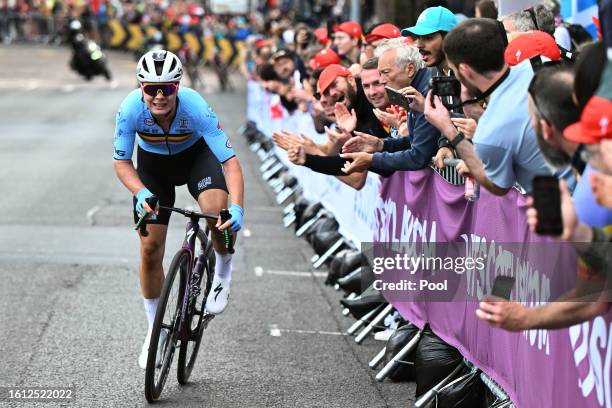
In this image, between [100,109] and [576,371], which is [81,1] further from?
[576,371]

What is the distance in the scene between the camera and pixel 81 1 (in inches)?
2229

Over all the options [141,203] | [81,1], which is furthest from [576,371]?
[81,1]

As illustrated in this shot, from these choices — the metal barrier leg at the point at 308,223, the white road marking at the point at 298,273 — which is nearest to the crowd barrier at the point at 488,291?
the white road marking at the point at 298,273

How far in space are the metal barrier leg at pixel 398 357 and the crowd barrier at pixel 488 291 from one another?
0.13 m

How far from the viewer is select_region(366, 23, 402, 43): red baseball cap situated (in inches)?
432

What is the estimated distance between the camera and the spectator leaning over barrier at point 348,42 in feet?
43.2

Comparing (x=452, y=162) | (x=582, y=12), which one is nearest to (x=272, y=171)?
(x=582, y=12)

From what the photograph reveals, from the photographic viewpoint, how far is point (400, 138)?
8.45 m

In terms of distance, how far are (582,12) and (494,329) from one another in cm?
592

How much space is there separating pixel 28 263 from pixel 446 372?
5444mm

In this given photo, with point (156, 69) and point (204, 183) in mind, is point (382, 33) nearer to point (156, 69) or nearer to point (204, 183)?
point (204, 183)

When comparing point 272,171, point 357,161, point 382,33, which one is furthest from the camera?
point 272,171

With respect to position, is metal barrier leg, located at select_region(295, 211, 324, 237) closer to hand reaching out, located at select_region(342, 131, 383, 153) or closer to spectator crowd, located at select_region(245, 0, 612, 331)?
spectator crowd, located at select_region(245, 0, 612, 331)

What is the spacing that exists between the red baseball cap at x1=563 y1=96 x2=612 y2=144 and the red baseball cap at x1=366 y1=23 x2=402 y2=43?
6.78 m
